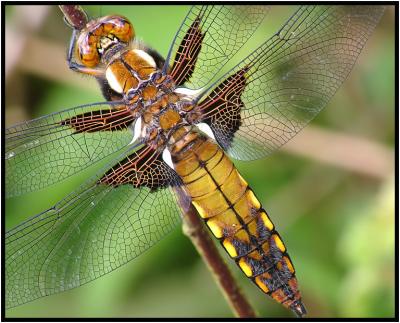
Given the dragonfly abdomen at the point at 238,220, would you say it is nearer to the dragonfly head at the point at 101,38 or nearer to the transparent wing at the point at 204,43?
the transparent wing at the point at 204,43

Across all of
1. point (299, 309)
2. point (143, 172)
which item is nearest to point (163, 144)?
point (143, 172)

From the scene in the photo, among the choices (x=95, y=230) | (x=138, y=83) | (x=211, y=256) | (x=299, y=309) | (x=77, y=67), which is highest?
(x=77, y=67)

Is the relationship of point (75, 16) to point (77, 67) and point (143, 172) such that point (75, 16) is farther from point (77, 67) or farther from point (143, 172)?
point (143, 172)

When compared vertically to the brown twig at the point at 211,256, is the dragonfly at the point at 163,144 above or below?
above

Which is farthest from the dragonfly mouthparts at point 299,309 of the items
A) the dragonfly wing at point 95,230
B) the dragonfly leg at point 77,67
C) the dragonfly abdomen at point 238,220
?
the dragonfly leg at point 77,67

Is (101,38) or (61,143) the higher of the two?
(101,38)

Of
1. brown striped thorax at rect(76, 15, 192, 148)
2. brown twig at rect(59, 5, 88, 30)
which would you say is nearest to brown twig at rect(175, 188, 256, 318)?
brown striped thorax at rect(76, 15, 192, 148)

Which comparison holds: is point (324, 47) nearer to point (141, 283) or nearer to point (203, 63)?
point (203, 63)
